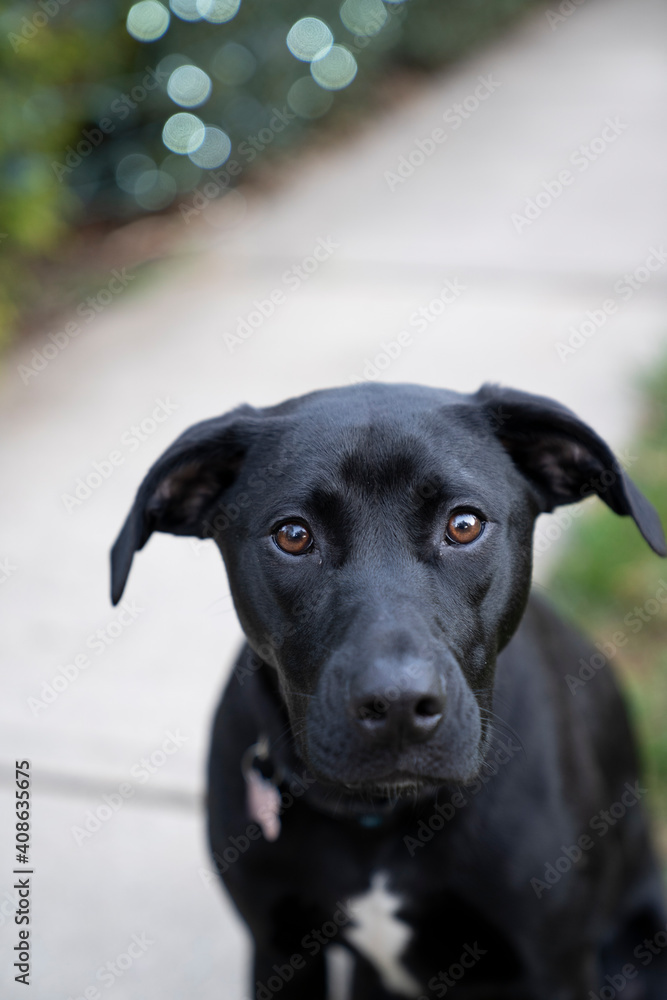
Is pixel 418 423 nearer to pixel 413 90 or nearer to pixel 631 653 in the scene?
pixel 631 653

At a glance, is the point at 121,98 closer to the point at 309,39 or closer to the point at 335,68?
the point at 309,39

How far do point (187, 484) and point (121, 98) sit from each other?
17.6 ft

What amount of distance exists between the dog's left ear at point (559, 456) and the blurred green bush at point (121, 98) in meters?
3.85

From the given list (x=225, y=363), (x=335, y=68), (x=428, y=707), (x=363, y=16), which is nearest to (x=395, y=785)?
(x=428, y=707)

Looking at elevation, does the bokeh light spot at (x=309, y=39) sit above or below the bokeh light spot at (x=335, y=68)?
above

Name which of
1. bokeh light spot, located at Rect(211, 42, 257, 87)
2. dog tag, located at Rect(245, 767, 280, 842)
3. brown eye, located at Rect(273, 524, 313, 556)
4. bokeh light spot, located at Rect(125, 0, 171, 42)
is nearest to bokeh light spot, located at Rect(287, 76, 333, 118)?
bokeh light spot, located at Rect(211, 42, 257, 87)

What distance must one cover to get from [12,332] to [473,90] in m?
5.31

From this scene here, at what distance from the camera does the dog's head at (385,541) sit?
5.75 feet

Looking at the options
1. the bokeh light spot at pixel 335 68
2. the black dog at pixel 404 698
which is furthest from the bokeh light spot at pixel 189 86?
the black dog at pixel 404 698

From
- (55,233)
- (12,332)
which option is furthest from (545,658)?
(55,233)

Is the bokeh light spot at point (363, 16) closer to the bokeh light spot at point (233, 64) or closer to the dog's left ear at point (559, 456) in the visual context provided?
the bokeh light spot at point (233, 64)

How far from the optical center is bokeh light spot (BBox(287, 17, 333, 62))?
7508 millimetres

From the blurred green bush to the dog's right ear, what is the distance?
11.4ft

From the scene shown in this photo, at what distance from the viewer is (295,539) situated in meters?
1.99
